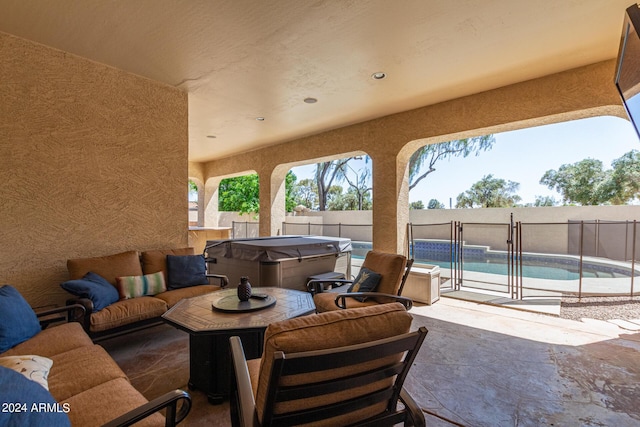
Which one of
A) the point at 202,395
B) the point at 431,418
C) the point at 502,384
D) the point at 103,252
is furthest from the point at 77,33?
the point at 502,384

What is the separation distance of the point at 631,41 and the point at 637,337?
10.9 ft

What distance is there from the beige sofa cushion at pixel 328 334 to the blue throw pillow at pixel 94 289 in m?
2.43

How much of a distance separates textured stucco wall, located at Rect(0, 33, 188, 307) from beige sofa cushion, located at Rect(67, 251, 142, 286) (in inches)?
12.8

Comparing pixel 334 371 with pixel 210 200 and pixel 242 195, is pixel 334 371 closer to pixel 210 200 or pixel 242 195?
pixel 210 200

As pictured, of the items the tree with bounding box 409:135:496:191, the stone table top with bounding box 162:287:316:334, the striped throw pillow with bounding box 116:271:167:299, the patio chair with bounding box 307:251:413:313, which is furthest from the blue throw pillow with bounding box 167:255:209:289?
the tree with bounding box 409:135:496:191

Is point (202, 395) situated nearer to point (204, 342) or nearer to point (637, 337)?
point (204, 342)

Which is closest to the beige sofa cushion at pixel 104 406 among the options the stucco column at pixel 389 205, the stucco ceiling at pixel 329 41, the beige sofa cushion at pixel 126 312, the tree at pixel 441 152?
the beige sofa cushion at pixel 126 312

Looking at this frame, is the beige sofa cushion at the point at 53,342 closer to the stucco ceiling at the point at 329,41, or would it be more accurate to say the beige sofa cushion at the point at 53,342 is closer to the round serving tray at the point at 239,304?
the round serving tray at the point at 239,304

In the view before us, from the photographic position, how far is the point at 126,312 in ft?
9.12

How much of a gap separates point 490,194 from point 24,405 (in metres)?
16.9

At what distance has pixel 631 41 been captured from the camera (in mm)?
1565

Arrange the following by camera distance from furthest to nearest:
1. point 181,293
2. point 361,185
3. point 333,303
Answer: point 361,185
point 181,293
point 333,303

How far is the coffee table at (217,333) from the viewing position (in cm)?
206

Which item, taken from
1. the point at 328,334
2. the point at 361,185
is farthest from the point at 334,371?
the point at 361,185
